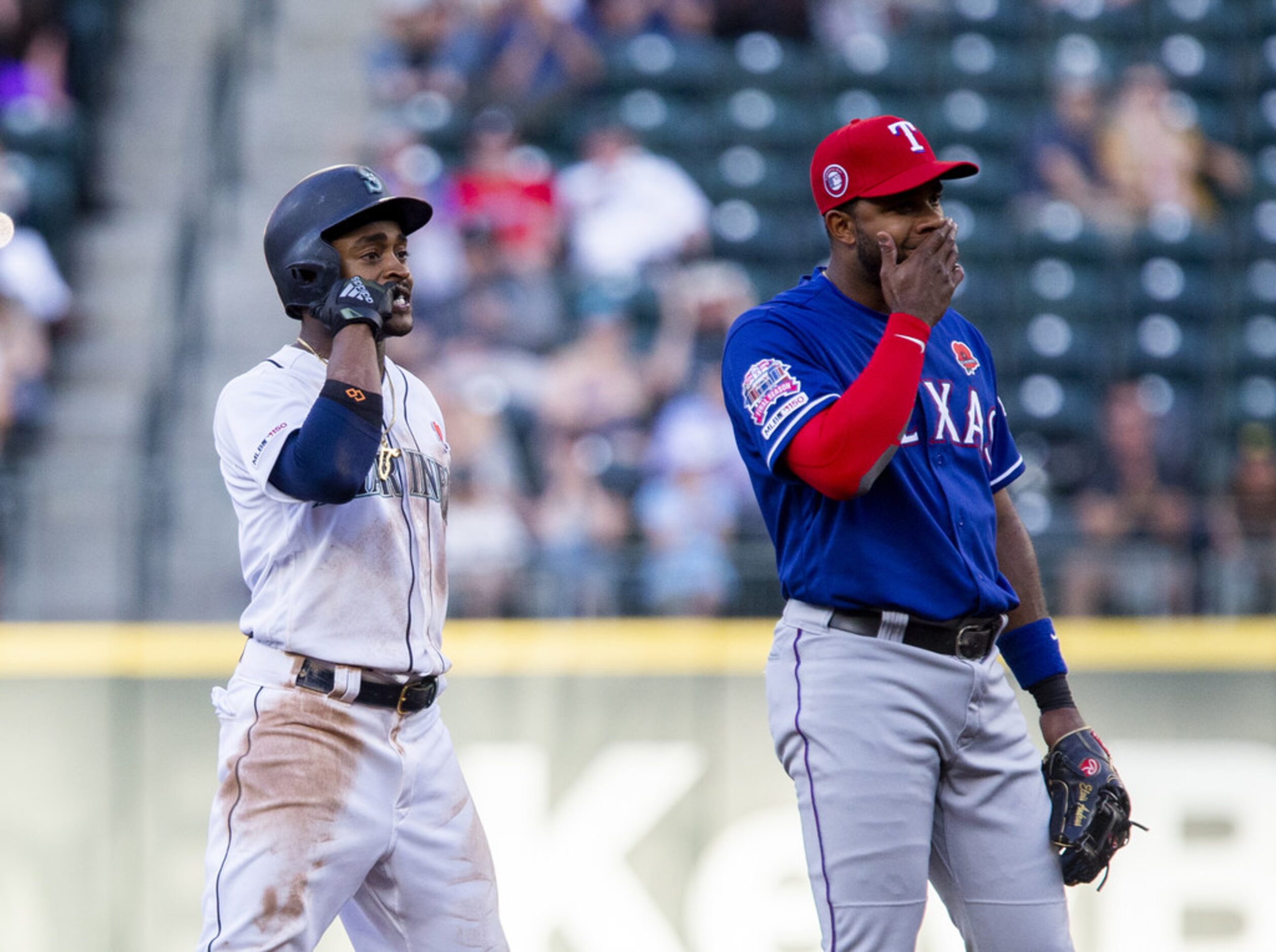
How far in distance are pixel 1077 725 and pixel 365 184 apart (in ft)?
5.45

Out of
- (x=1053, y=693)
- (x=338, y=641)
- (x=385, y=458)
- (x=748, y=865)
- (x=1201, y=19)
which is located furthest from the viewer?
(x=1201, y=19)

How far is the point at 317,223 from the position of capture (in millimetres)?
2857

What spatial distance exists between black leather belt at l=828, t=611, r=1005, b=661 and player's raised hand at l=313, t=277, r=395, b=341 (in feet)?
3.14

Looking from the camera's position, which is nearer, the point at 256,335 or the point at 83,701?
the point at 83,701

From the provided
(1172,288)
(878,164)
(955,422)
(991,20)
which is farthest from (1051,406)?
(878,164)

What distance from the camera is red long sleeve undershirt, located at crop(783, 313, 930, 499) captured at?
2596 mm

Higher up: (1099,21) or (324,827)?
(1099,21)

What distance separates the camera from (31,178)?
25.6 feet

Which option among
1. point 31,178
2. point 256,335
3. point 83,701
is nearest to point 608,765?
point 83,701

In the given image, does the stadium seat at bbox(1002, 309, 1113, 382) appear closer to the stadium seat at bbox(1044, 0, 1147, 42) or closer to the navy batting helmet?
the stadium seat at bbox(1044, 0, 1147, 42)

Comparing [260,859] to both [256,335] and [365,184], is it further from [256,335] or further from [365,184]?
[256,335]

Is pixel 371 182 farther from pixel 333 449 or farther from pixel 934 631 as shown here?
pixel 934 631

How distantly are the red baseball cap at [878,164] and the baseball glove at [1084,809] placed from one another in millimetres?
1075

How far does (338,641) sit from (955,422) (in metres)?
1.16
